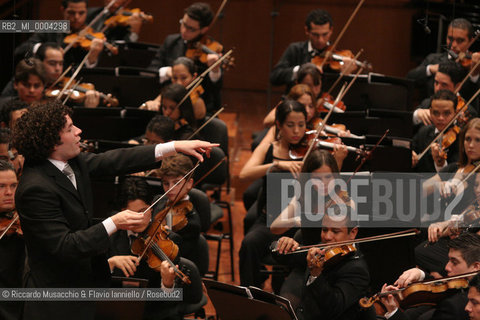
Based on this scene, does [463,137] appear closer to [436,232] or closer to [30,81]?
[436,232]

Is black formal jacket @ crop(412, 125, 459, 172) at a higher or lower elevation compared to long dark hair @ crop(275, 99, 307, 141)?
lower

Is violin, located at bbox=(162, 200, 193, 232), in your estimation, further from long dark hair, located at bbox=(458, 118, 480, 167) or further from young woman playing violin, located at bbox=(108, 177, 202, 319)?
long dark hair, located at bbox=(458, 118, 480, 167)

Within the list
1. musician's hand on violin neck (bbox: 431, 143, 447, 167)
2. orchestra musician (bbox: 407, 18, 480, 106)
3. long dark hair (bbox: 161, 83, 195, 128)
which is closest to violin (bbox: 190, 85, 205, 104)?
long dark hair (bbox: 161, 83, 195, 128)

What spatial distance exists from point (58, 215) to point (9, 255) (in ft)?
2.35

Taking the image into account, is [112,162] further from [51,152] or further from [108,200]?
[108,200]

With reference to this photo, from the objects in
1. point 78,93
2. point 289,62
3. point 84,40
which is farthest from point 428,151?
point 84,40

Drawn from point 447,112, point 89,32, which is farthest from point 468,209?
point 89,32

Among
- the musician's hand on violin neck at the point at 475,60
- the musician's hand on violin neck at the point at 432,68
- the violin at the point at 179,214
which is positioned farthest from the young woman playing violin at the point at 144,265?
the musician's hand on violin neck at the point at 432,68

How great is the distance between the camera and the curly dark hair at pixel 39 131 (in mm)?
2289

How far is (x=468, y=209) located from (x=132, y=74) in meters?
2.27

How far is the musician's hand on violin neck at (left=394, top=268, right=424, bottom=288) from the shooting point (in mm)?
2709

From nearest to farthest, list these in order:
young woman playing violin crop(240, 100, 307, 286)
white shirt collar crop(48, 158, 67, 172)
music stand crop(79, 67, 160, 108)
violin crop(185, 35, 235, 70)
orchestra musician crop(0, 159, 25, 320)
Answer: white shirt collar crop(48, 158, 67, 172), orchestra musician crop(0, 159, 25, 320), young woman playing violin crop(240, 100, 307, 286), music stand crop(79, 67, 160, 108), violin crop(185, 35, 235, 70)

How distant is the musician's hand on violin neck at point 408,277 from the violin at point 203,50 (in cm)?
225

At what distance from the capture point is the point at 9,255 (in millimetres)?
2857
